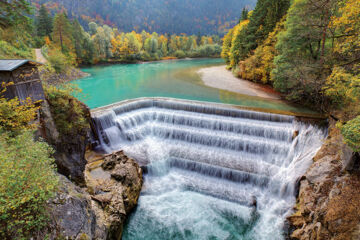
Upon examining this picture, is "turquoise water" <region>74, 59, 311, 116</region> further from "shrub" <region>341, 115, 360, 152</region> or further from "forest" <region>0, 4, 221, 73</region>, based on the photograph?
"shrub" <region>341, 115, 360, 152</region>

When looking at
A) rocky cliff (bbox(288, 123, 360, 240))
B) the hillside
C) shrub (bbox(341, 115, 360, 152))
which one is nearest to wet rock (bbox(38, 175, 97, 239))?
rocky cliff (bbox(288, 123, 360, 240))

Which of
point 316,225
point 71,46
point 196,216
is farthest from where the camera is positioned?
point 71,46

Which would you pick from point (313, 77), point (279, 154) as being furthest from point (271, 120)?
point (313, 77)

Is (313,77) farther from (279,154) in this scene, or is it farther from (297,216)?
(297,216)

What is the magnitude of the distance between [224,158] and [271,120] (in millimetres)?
4510

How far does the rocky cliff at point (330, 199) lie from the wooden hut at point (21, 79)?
12.4 m

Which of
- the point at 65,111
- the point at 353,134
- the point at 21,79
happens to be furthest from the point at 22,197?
the point at 353,134

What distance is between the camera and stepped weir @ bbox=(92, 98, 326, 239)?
30.1ft

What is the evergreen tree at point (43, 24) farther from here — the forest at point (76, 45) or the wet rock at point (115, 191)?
the wet rock at point (115, 191)

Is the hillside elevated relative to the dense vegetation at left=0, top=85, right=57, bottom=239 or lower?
elevated

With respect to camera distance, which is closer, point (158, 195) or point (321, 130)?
point (158, 195)

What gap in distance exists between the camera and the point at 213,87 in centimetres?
2420

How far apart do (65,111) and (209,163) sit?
8.84m

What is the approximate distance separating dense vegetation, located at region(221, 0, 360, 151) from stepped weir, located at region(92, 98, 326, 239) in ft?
11.8
